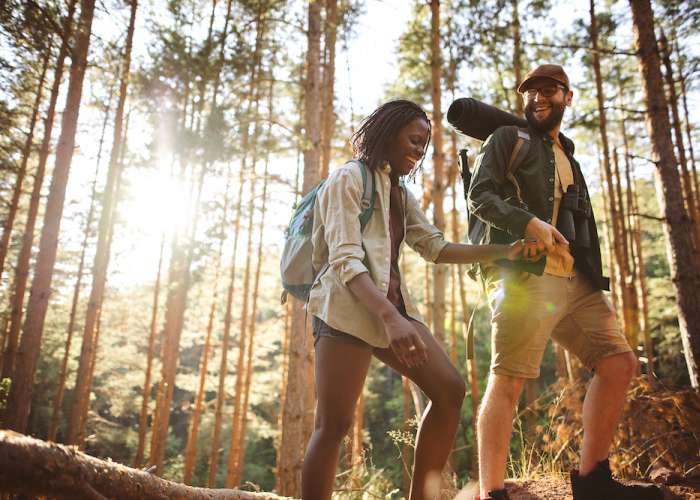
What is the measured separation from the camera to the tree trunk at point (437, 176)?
8445mm

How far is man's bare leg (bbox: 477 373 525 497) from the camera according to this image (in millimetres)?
2309

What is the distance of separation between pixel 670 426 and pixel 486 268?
325cm

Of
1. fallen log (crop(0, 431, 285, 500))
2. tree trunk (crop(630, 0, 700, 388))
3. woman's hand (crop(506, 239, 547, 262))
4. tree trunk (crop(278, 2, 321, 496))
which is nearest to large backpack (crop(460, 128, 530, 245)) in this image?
woman's hand (crop(506, 239, 547, 262))

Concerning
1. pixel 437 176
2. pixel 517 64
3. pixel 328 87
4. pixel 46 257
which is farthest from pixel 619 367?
pixel 328 87

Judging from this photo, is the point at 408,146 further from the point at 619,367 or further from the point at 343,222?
Result: the point at 619,367

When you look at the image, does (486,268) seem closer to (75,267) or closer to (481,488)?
(481,488)

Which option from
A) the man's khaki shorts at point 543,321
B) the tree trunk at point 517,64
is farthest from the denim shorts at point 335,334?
the tree trunk at point 517,64

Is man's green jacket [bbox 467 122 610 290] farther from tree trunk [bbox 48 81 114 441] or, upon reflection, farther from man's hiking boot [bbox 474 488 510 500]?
tree trunk [bbox 48 81 114 441]

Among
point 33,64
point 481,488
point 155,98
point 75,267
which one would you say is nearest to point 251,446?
point 75,267

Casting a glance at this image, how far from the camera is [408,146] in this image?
2.31 meters

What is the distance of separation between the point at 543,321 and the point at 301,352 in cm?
518

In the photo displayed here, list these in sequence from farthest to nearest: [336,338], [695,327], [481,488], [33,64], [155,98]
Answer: [155,98], [33,64], [695,327], [481,488], [336,338]

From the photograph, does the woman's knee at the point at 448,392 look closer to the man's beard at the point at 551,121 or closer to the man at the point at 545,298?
the man at the point at 545,298

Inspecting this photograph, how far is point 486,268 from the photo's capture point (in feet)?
8.84
